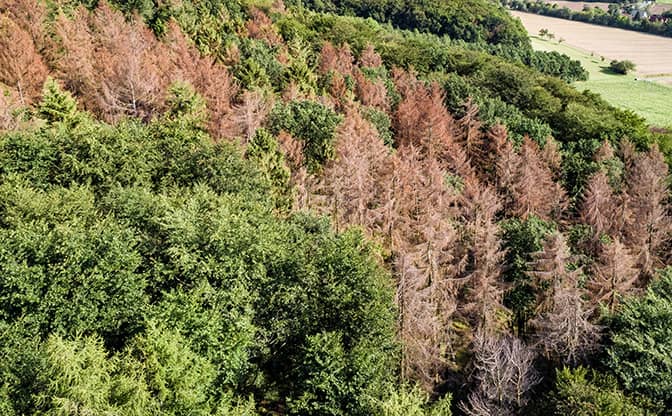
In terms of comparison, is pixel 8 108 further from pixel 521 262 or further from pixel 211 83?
pixel 521 262

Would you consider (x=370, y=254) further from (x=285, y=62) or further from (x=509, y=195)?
(x=285, y=62)

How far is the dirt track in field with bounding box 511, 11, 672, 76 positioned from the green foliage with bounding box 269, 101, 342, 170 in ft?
423

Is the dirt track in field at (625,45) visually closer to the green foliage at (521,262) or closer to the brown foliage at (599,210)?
the brown foliage at (599,210)

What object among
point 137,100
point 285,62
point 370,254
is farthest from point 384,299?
point 285,62

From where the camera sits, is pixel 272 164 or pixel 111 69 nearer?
pixel 272 164

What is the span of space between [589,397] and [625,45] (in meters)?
178

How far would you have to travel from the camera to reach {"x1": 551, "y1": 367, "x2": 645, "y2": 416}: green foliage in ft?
85.2

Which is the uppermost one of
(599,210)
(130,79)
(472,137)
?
(130,79)

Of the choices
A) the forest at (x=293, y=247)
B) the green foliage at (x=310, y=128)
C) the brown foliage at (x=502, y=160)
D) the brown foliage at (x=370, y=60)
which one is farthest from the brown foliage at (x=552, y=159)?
the brown foliage at (x=370, y=60)

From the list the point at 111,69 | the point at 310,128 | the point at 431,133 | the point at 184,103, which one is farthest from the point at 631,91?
the point at 111,69

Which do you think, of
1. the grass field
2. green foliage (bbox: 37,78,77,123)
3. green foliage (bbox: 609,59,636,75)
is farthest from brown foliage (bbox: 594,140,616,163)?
green foliage (bbox: 609,59,636,75)

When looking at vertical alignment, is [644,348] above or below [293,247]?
below

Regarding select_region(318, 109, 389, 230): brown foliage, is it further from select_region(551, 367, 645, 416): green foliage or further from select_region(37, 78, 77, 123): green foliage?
select_region(37, 78, 77, 123): green foliage

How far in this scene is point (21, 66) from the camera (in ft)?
162
